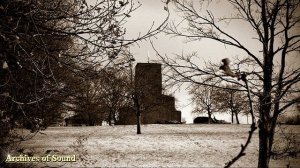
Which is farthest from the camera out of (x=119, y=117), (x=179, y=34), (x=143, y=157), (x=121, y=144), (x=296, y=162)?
(x=119, y=117)

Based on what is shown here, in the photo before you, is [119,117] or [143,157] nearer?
[143,157]

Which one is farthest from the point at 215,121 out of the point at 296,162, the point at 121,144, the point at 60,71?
the point at 60,71

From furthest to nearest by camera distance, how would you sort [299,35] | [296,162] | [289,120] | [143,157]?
1. [289,120]
2. [143,157]
3. [296,162]
4. [299,35]

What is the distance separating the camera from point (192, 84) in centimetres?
771

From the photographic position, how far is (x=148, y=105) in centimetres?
3192

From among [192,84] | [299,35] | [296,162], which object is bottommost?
[296,162]

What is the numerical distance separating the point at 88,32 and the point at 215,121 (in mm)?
52968

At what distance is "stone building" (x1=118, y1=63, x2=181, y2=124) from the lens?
27562 millimetres

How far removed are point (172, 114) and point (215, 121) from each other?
797 cm

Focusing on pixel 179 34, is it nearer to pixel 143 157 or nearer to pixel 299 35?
pixel 299 35

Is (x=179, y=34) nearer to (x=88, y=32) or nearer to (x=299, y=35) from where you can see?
(x=299, y=35)

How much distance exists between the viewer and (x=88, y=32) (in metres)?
4.34

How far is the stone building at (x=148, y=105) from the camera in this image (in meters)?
27.6

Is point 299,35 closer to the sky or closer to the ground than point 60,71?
closer to the sky
